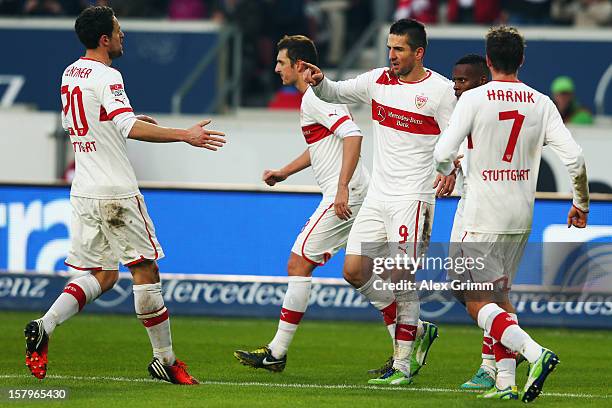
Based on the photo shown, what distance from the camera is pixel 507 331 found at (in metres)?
8.11

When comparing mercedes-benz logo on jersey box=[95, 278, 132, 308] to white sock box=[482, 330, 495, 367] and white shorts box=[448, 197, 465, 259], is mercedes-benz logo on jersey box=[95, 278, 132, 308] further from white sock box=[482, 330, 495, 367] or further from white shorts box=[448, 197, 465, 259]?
white shorts box=[448, 197, 465, 259]

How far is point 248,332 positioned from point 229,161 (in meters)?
4.26

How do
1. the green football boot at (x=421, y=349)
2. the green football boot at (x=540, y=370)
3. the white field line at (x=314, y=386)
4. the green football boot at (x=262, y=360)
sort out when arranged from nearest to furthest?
the green football boot at (x=540, y=370), the white field line at (x=314, y=386), the green football boot at (x=421, y=349), the green football boot at (x=262, y=360)

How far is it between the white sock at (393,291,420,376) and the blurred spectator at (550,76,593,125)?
7.10 metres

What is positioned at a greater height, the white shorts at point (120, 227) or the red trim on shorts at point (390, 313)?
the white shorts at point (120, 227)

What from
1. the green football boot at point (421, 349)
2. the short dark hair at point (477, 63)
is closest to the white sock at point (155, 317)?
the green football boot at point (421, 349)

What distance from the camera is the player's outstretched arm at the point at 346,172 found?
31.1 ft

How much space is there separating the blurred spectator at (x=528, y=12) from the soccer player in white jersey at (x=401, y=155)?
9006mm

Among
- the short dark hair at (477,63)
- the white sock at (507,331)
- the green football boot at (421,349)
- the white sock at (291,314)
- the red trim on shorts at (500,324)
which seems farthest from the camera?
the white sock at (291,314)

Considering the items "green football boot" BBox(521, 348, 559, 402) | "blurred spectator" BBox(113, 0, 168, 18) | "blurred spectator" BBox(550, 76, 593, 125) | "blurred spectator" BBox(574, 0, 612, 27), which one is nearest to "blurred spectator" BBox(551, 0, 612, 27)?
"blurred spectator" BBox(574, 0, 612, 27)

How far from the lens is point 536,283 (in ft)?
43.7

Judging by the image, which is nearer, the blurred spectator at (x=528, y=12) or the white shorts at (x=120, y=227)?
the white shorts at (x=120, y=227)

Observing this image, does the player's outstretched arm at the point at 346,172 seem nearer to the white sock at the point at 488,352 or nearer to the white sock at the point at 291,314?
the white sock at the point at 291,314

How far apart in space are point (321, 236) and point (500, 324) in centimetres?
229
